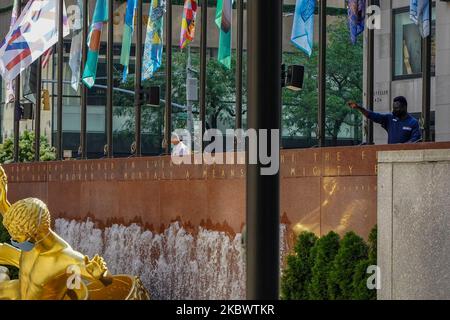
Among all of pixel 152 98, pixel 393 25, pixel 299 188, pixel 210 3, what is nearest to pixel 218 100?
pixel 210 3

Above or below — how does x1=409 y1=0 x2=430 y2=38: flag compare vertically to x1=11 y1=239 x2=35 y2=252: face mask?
above

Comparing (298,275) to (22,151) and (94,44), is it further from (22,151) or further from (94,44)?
(22,151)

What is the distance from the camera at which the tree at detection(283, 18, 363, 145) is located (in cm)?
5462

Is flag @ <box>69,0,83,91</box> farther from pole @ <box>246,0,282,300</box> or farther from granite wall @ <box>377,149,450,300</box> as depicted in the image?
pole @ <box>246,0,282,300</box>

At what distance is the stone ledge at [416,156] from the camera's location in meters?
8.16

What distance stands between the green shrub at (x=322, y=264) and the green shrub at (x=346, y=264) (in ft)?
0.49

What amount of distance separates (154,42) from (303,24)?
4.83 meters

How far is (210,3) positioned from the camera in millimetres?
56062

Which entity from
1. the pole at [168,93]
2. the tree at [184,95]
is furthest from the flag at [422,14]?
the tree at [184,95]

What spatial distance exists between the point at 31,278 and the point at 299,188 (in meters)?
2.91

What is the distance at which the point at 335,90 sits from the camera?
56.7 metres

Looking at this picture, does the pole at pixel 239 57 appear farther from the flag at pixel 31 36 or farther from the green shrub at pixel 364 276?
the flag at pixel 31 36

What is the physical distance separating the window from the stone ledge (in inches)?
1168

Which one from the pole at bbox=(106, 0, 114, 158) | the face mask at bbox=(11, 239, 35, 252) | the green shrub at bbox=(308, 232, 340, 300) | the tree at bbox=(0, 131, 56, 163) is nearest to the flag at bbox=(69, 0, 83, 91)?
the pole at bbox=(106, 0, 114, 158)
